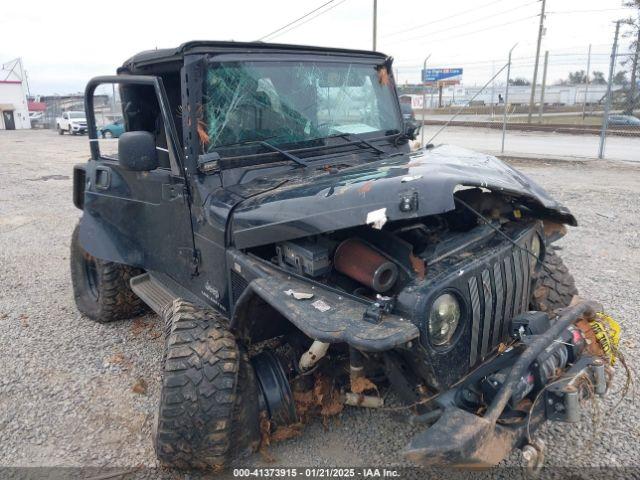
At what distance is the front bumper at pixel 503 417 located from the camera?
77.0 inches

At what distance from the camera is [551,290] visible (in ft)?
11.5

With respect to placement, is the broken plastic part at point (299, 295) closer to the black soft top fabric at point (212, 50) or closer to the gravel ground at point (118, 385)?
the gravel ground at point (118, 385)

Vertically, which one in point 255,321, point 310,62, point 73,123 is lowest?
point 73,123

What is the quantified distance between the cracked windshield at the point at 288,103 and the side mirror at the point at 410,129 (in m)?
0.14

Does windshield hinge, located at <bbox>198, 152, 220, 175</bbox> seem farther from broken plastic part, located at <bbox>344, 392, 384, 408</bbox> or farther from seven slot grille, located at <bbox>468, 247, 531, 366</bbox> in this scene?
seven slot grille, located at <bbox>468, 247, 531, 366</bbox>

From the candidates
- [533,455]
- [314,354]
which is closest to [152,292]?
[314,354]

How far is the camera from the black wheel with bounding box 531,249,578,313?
3477 mm

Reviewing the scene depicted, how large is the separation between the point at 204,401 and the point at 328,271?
0.88 metres

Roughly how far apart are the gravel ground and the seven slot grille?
54cm

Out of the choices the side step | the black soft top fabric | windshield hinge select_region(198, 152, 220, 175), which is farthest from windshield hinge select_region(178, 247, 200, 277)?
the black soft top fabric

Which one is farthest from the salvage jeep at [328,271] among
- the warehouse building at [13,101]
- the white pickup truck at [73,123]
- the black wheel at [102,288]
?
the warehouse building at [13,101]

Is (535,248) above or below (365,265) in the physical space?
below

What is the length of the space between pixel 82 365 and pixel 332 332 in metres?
2.70

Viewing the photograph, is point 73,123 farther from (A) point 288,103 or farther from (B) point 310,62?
(A) point 288,103
